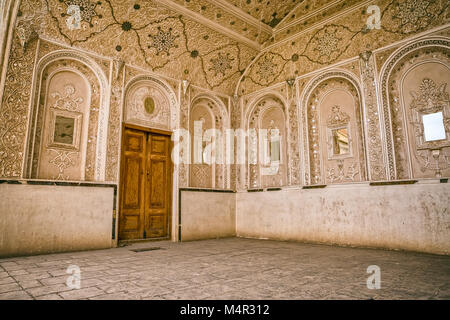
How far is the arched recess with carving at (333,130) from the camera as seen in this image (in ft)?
22.0

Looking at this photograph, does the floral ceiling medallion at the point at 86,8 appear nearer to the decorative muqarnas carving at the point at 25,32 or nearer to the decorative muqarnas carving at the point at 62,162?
the decorative muqarnas carving at the point at 25,32

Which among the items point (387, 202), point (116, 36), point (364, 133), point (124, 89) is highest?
point (116, 36)

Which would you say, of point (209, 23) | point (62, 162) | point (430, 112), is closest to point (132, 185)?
point (62, 162)

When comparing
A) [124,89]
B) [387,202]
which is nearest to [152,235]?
[124,89]

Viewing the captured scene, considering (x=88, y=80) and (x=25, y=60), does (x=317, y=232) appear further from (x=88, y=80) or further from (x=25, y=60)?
(x=25, y=60)

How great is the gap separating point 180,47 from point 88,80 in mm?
2452

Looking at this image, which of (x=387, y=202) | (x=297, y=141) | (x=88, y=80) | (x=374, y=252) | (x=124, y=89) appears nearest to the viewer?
(x=374, y=252)

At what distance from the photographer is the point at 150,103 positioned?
7500mm

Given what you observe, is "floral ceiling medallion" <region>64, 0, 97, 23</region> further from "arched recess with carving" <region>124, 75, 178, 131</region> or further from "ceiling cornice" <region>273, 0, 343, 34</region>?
"ceiling cornice" <region>273, 0, 343, 34</region>

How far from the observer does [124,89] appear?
6.92 m

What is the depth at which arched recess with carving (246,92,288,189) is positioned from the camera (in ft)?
26.9

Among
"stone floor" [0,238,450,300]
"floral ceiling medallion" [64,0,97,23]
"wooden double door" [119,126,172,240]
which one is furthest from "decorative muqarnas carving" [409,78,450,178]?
"floral ceiling medallion" [64,0,97,23]

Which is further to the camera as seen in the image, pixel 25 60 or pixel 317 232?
pixel 317 232

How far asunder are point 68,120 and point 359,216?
6.41 meters
